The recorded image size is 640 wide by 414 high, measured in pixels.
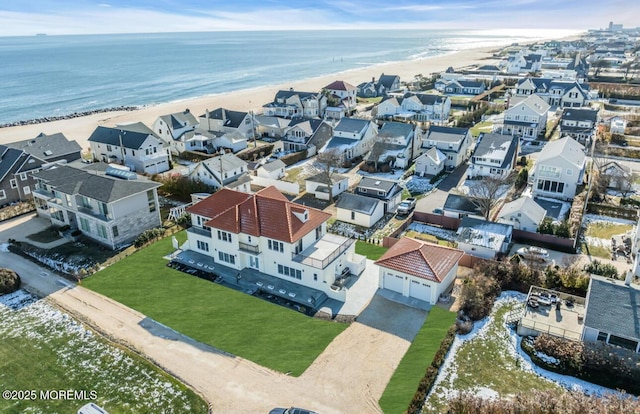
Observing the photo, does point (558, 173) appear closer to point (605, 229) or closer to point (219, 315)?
point (605, 229)

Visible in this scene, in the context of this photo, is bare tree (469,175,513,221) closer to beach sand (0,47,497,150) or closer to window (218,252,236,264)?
window (218,252,236,264)


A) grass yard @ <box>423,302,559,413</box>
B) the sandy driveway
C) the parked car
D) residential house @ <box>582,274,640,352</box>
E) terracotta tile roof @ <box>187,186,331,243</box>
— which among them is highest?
terracotta tile roof @ <box>187,186,331,243</box>

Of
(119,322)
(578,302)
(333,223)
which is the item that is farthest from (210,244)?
(578,302)

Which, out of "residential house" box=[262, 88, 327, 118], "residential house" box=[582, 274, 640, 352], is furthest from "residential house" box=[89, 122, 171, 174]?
"residential house" box=[582, 274, 640, 352]

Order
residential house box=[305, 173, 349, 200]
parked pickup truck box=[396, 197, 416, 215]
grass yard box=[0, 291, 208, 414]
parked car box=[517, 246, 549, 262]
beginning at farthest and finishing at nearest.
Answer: residential house box=[305, 173, 349, 200] < parked pickup truck box=[396, 197, 416, 215] < parked car box=[517, 246, 549, 262] < grass yard box=[0, 291, 208, 414]

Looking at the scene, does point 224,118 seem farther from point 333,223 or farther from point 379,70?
point 379,70

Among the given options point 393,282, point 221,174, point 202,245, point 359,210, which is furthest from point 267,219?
point 221,174

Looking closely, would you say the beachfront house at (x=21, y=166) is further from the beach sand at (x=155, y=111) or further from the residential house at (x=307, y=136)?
the residential house at (x=307, y=136)
